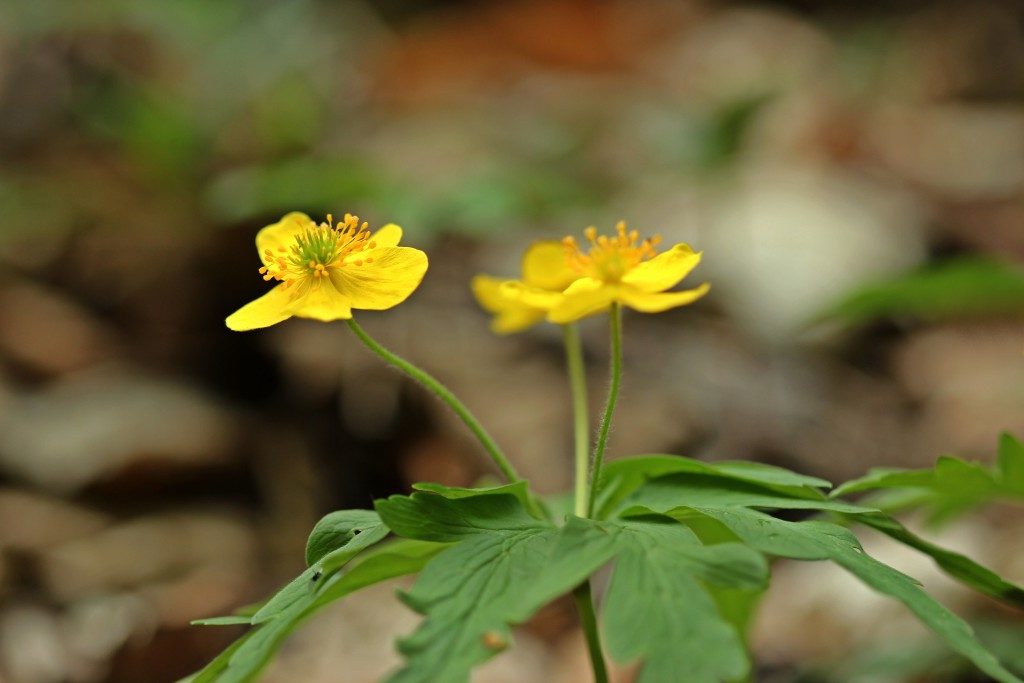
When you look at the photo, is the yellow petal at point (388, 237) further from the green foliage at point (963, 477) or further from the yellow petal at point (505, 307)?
the green foliage at point (963, 477)

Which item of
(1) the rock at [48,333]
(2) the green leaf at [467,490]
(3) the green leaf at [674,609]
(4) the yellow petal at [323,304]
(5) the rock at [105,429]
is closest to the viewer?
(3) the green leaf at [674,609]

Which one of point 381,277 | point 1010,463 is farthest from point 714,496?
point 381,277

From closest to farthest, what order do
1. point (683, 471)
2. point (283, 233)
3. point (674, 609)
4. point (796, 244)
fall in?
point (674, 609) → point (683, 471) → point (283, 233) → point (796, 244)

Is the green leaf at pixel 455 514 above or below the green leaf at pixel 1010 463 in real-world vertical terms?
above

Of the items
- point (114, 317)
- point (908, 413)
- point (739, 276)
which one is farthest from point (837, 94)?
point (114, 317)

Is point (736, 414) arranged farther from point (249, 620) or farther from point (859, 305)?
point (249, 620)

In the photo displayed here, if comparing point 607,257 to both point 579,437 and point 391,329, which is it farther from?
point 391,329

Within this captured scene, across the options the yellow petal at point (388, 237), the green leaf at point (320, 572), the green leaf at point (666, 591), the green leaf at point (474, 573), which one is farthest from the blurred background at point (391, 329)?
the yellow petal at point (388, 237)

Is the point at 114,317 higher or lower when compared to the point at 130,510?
higher
